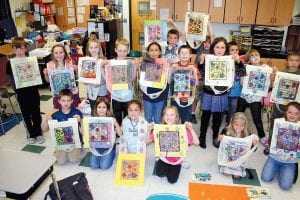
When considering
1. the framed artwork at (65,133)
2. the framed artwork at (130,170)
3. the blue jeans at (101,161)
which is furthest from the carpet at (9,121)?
the framed artwork at (130,170)

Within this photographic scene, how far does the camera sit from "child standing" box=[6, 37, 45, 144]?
347 centimetres

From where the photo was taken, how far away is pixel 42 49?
5488 millimetres

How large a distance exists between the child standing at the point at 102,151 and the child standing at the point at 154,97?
0.56m

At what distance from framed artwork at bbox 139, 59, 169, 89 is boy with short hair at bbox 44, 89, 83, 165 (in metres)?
0.88

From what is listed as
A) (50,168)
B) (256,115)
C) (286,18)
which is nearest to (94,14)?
(286,18)

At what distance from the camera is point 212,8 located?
18.6ft

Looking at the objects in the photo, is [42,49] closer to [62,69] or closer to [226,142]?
[62,69]

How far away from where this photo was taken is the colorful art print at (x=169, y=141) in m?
2.96

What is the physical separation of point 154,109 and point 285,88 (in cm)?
161

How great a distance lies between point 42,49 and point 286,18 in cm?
486

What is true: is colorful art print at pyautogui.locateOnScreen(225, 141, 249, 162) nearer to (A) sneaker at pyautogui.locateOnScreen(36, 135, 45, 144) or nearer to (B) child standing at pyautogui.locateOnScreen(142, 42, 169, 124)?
(B) child standing at pyautogui.locateOnScreen(142, 42, 169, 124)

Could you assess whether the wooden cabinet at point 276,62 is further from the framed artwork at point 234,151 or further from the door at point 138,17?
the door at point 138,17

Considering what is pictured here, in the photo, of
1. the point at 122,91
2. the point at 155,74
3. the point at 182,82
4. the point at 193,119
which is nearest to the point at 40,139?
the point at 122,91

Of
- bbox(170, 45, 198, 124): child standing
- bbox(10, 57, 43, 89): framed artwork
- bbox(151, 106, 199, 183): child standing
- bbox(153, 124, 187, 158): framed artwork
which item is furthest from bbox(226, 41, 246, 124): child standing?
bbox(10, 57, 43, 89): framed artwork
